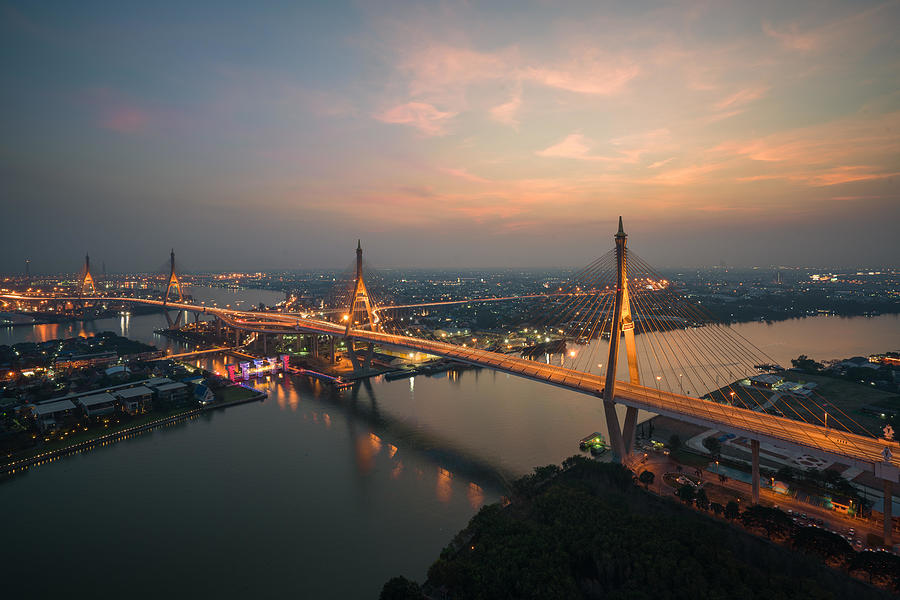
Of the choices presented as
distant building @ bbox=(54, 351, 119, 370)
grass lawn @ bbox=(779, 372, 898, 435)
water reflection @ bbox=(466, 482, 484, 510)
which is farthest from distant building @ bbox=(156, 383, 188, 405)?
grass lawn @ bbox=(779, 372, 898, 435)

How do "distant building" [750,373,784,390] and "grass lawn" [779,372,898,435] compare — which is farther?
"distant building" [750,373,784,390]

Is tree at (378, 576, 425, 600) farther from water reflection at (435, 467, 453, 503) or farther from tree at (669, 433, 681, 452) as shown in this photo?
tree at (669, 433, 681, 452)

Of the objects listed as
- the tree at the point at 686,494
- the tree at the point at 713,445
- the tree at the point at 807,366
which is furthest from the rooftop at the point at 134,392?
the tree at the point at 807,366

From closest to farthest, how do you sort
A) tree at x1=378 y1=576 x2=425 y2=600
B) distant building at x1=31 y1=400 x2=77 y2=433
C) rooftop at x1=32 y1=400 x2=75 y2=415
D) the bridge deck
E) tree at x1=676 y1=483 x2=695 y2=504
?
tree at x1=378 y1=576 x2=425 y2=600 < the bridge deck < tree at x1=676 y1=483 x2=695 y2=504 < distant building at x1=31 y1=400 x2=77 y2=433 < rooftop at x1=32 y1=400 x2=75 y2=415

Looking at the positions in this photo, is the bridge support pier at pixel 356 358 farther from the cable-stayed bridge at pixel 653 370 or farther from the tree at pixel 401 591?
the tree at pixel 401 591

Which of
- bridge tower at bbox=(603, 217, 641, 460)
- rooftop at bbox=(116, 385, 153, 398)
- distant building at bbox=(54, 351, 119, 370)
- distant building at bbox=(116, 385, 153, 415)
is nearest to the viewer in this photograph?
bridge tower at bbox=(603, 217, 641, 460)

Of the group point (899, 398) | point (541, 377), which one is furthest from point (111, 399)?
point (899, 398)
